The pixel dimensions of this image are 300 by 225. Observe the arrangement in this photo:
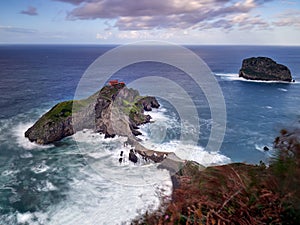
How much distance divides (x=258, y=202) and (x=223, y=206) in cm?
62

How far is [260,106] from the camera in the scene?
55.2 m

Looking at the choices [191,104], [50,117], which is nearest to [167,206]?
[50,117]

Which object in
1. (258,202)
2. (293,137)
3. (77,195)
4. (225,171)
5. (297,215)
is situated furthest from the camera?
(77,195)

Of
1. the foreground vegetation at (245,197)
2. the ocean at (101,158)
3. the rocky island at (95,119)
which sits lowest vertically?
the ocean at (101,158)

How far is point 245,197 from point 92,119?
36.1m

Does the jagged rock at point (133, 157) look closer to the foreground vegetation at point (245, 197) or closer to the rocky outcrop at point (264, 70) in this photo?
→ the foreground vegetation at point (245, 197)

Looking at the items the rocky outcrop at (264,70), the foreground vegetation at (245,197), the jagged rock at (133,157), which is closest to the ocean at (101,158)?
the foreground vegetation at (245,197)

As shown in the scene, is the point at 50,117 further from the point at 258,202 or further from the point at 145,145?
the point at 258,202

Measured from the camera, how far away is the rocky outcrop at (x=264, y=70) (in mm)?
82562

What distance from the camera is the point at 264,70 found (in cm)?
8600

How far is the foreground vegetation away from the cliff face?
30558 millimetres

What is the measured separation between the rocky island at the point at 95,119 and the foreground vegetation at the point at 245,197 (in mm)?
25491

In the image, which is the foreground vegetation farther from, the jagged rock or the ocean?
the jagged rock

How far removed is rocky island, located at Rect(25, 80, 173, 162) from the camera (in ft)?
112
